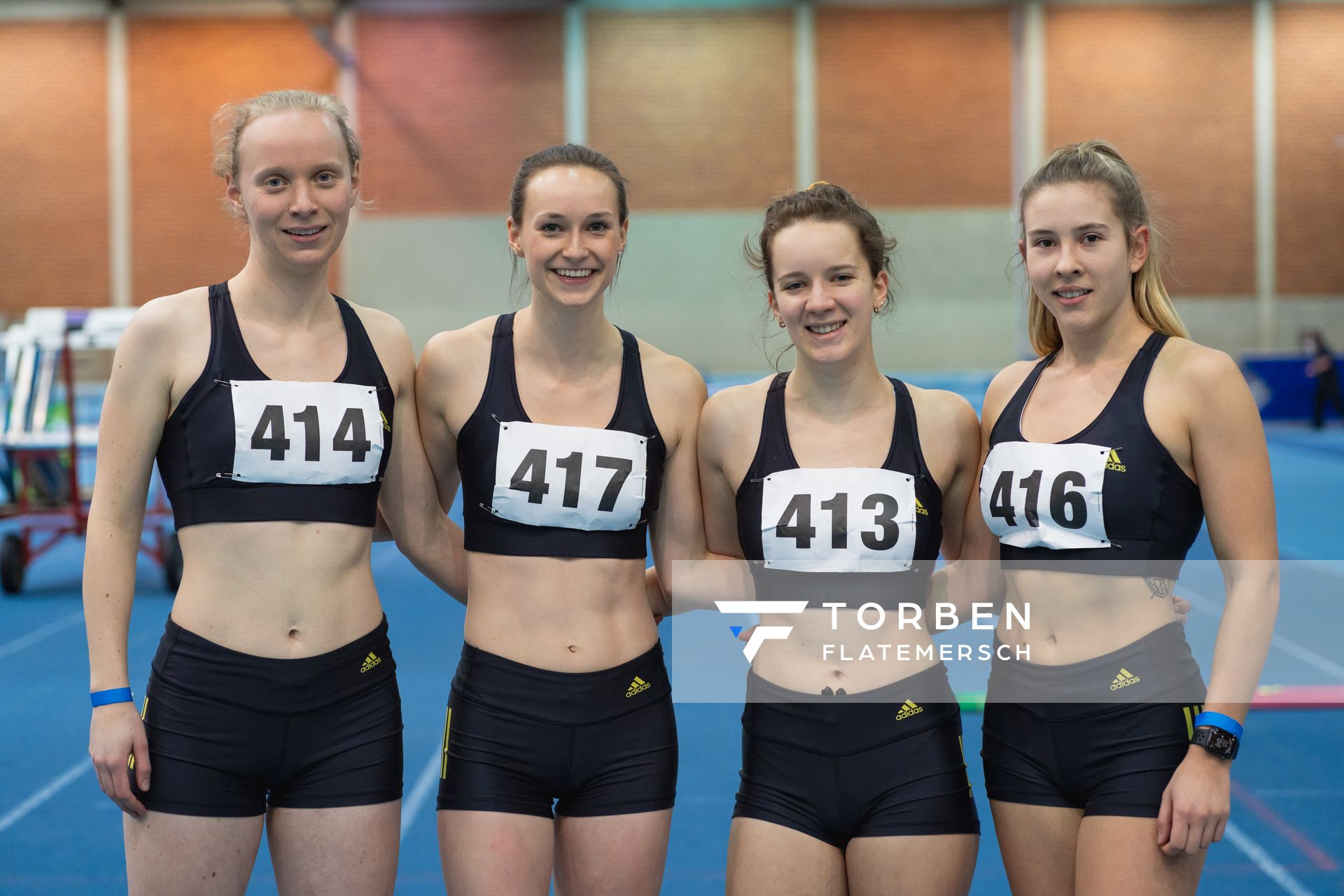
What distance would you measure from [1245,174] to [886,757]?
19101 millimetres

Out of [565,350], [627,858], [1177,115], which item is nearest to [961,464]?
[565,350]

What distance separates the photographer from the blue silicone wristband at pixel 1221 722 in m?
2.09

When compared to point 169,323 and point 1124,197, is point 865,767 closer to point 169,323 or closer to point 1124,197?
point 1124,197

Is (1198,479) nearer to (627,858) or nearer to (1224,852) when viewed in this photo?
(627,858)

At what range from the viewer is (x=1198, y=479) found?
220 cm

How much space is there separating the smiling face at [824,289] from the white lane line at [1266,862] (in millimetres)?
2282

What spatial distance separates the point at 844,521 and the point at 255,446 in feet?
3.67

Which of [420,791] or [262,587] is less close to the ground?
[262,587]

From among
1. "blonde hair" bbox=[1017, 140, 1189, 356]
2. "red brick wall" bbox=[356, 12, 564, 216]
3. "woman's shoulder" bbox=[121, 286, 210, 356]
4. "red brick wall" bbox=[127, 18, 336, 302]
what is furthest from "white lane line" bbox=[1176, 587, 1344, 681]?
"red brick wall" bbox=[127, 18, 336, 302]

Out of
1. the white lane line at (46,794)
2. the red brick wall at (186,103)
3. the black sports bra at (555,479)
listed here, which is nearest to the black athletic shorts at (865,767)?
the black sports bra at (555,479)

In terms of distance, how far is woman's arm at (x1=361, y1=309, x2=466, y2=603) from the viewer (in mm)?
2420

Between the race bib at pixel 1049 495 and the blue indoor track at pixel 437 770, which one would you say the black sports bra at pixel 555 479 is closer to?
the race bib at pixel 1049 495

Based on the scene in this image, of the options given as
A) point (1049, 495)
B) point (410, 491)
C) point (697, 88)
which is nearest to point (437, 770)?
point (410, 491)

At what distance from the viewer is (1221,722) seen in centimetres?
210
